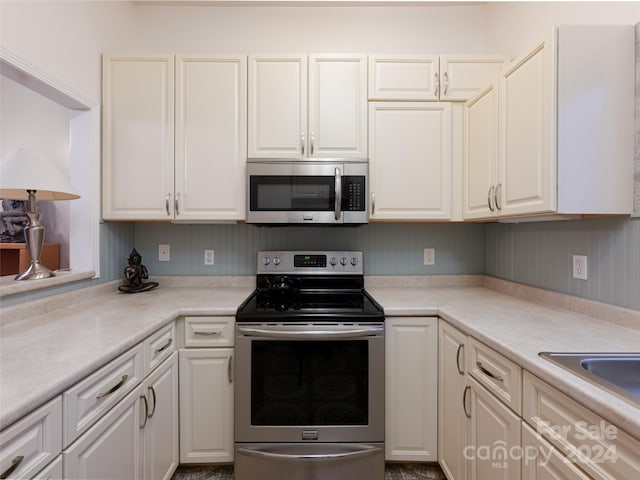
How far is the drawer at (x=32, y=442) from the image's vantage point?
0.69 meters

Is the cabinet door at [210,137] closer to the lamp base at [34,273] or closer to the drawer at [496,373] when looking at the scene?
the lamp base at [34,273]

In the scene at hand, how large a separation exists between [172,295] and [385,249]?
1.43 m

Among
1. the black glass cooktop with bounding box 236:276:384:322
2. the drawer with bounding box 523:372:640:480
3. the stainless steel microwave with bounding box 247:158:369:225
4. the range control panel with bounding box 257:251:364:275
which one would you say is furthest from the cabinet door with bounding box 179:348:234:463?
the drawer with bounding box 523:372:640:480

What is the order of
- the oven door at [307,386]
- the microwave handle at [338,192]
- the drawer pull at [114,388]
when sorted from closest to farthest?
the drawer pull at [114,388], the oven door at [307,386], the microwave handle at [338,192]

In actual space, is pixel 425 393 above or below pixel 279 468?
above

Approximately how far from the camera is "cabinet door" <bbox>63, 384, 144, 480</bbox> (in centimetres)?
91

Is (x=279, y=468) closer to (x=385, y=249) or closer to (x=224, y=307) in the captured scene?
(x=224, y=307)

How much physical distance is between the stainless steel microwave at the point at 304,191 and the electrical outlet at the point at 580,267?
1.04 metres

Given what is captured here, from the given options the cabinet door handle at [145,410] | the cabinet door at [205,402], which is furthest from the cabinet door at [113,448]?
the cabinet door at [205,402]

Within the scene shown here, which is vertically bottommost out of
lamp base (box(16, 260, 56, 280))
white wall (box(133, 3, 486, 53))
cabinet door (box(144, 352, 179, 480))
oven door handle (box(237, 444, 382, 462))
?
oven door handle (box(237, 444, 382, 462))

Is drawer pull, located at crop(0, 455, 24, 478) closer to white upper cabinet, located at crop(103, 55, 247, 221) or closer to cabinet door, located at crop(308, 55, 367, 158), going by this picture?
white upper cabinet, located at crop(103, 55, 247, 221)

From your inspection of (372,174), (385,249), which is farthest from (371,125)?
(385,249)

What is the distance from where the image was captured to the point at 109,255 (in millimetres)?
1986

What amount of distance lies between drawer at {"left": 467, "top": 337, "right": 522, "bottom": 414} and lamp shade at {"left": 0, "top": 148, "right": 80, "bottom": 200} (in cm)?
189
